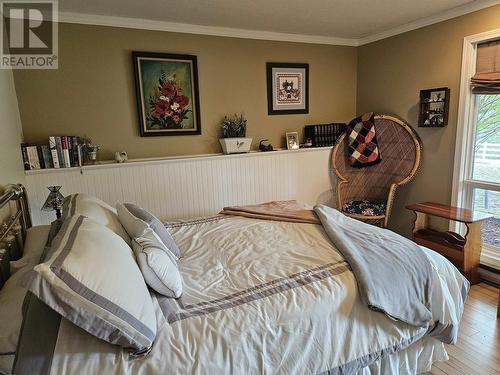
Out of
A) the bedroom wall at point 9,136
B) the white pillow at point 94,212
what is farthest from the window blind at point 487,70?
the bedroom wall at point 9,136

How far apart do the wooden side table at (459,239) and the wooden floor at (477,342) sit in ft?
0.90

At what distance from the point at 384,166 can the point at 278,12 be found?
1.99m

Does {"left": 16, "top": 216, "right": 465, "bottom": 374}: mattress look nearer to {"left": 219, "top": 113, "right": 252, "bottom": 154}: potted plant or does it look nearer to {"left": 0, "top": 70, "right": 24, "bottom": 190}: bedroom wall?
{"left": 0, "top": 70, "right": 24, "bottom": 190}: bedroom wall

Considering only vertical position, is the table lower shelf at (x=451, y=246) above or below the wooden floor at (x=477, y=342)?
above

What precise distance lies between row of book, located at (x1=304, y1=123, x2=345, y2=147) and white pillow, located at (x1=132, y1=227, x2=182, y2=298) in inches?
108

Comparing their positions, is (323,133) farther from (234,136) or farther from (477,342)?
(477,342)

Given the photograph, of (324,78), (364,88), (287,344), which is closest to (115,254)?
(287,344)

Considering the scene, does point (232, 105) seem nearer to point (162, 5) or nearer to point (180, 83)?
point (180, 83)

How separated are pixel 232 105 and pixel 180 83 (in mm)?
605

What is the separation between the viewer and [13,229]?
5.71 feet

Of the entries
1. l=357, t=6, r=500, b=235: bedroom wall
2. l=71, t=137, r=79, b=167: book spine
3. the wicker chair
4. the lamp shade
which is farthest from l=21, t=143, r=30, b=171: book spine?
l=357, t=6, r=500, b=235: bedroom wall

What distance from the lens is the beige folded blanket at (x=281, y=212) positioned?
2436 millimetres

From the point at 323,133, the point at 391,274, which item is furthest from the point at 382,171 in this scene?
the point at 391,274

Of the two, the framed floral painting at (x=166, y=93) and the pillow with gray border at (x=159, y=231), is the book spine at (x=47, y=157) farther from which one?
the pillow with gray border at (x=159, y=231)
